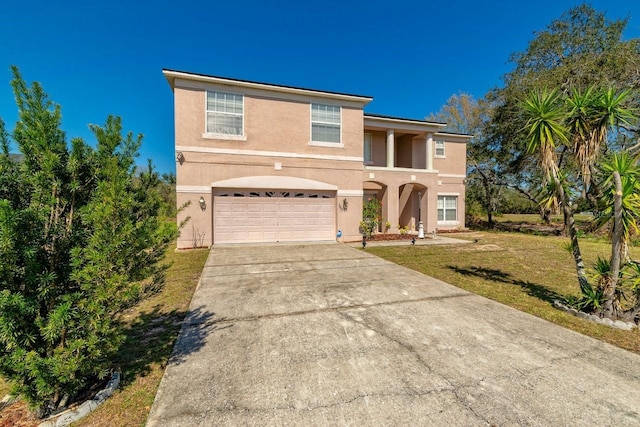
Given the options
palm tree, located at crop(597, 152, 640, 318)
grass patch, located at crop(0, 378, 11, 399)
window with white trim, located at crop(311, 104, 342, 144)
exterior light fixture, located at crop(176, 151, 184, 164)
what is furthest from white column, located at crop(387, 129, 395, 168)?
grass patch, located at crop(0, 378, 11, 399)

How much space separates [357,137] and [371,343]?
38.0 feet

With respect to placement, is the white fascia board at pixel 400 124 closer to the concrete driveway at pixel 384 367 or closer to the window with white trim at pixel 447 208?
the window with white trim at pixel 447 208

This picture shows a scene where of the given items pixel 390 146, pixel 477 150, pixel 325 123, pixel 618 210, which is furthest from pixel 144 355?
pixel 477 150

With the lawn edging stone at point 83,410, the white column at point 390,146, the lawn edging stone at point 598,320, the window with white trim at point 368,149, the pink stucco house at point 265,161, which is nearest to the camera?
the lawn edging stone at point 83,410

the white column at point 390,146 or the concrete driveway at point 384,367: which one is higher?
the white column at point 390,146

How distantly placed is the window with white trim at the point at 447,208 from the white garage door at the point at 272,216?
31.8ft

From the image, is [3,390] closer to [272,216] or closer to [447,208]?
[272,216]

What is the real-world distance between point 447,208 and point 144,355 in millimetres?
19636

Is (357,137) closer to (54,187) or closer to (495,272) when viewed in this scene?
(495,272)

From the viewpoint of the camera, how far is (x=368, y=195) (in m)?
16.9

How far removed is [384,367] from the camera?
3100mm

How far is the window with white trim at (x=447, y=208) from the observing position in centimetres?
1903

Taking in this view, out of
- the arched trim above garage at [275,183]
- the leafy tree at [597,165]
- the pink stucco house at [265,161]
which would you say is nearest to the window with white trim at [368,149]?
the pink stucco house at [265,161]

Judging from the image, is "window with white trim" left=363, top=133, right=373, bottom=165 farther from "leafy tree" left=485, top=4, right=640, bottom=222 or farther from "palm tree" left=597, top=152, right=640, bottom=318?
"palm tree" left=597, top=152, right=640, bottom=318
